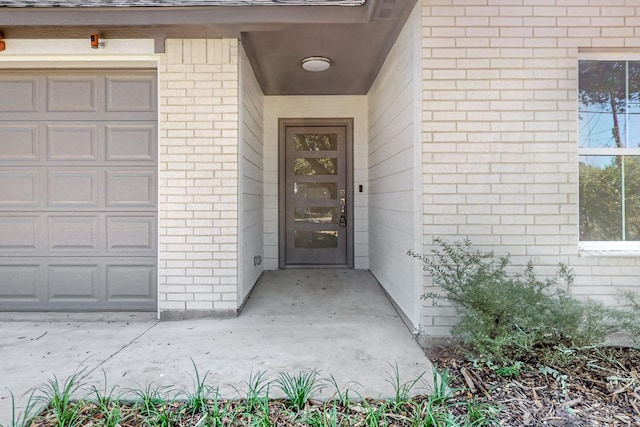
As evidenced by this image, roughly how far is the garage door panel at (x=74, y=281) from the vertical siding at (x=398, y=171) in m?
3.06

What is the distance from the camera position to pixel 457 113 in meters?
2.80

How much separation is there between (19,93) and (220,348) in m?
3.30

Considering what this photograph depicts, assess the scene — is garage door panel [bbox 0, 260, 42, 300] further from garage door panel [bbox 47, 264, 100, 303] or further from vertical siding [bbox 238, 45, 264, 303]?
vertical siding [bbox 238, 45, 264, 303]

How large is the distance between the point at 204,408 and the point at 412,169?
228cm

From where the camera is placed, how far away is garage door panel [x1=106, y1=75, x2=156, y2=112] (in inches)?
137

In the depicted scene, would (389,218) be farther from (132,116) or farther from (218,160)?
(132,116)

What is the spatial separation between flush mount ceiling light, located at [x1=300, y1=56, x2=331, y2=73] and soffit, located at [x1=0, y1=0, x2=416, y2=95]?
24 centimetres

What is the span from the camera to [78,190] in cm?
352

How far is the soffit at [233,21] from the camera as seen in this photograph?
9.68 feet

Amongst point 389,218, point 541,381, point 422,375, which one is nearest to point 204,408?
point 422,375

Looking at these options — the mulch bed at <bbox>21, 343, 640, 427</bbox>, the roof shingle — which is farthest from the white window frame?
the roof shingle

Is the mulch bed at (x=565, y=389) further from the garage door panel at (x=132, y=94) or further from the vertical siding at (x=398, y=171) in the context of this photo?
the garage door panel at (x=132, y=94)

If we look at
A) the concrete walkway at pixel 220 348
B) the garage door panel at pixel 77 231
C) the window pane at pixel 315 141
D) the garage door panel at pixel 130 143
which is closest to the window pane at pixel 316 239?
the window pane at pixel 315 141

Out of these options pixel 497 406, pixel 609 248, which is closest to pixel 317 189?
pixel 609 248
